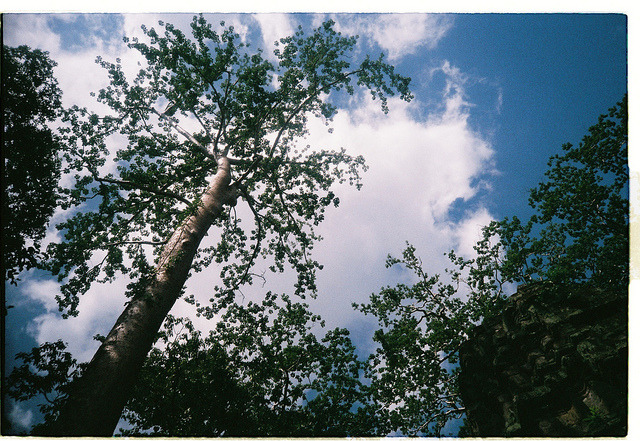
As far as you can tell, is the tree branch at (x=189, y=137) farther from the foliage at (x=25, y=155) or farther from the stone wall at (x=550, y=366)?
the stone wall at (x=550, y=366)

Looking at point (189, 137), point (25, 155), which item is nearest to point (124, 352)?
point (25, 155)

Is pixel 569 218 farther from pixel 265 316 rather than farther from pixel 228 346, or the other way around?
pixel 228 346

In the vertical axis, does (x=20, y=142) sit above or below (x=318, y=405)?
above

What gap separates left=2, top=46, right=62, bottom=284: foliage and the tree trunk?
2.16 metres

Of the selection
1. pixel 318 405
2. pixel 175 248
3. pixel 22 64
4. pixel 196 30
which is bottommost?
pixel 318 405

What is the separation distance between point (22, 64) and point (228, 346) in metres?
8.71

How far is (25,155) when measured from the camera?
512 centimetres

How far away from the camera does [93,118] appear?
6.54 m

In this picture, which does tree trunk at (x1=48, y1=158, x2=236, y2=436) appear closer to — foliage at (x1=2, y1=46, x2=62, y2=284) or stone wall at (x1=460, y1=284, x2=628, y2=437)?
foliage at (x1=2, y1=46, x2=62, y2=284)

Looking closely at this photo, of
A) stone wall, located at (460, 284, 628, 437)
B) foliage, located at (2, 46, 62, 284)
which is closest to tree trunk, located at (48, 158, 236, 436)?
foliage, located at (2, 46, 62, 284)

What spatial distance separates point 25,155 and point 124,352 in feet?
13.4

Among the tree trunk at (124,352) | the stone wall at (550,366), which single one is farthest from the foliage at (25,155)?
the stone wall at (550,366)

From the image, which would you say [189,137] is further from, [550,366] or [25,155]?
[550,366]

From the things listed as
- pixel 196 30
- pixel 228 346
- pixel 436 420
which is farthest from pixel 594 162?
pixel 228 346
